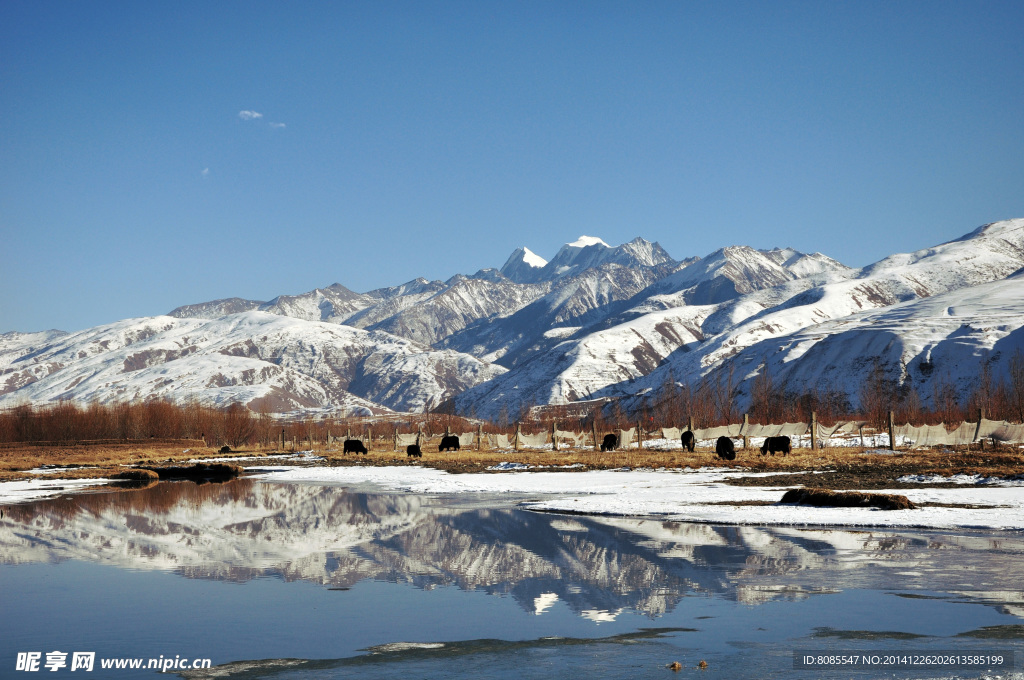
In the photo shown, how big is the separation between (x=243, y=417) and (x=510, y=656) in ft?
438

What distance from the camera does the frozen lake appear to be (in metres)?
9.02

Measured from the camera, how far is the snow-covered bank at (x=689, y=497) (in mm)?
19594

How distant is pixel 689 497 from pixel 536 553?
11947 mm

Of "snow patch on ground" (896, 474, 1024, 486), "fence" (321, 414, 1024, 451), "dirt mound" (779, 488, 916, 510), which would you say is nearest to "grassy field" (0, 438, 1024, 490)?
"snow patch on ground" (896, 474, 1024, 486)

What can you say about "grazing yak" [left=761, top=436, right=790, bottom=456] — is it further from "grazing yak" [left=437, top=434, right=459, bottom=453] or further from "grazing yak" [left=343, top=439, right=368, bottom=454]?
"grazing yak" [left=343, top=439, right=368, bottom=454]

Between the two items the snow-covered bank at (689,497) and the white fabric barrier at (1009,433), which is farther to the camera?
the white fabric barrier at (1009,433)

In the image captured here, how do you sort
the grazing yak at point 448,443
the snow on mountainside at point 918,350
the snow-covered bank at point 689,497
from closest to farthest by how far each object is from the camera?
the snow-covered bank at point 689,497
the grazing yak at point 448,443
the snow on mountainside at point 918,350

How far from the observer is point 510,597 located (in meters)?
12.3

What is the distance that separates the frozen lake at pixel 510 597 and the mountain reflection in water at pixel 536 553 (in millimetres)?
73

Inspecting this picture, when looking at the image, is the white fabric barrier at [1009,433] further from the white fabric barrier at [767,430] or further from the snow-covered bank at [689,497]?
the snow-covered bank at [689,497]

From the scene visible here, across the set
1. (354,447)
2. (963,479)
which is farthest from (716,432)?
(963,479)

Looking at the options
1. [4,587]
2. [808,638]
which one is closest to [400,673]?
[808,638]

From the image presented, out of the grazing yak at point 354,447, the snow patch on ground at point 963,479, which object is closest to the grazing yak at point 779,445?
the snow patch on ground at point 963,479

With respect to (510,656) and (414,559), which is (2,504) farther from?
(510,656)
